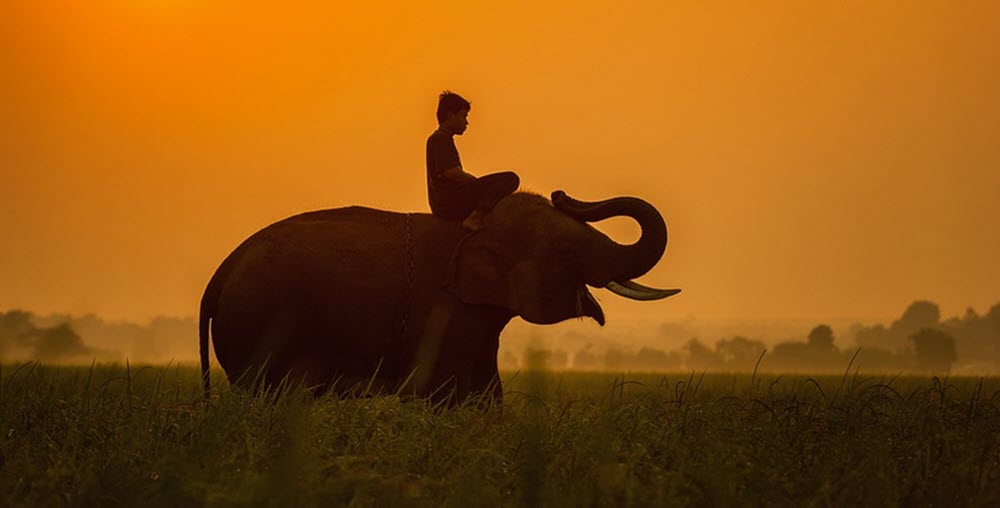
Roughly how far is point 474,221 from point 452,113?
1.01 m

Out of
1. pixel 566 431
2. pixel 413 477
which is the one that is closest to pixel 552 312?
pixel 566 431

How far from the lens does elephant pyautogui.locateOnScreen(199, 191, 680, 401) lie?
373 inches

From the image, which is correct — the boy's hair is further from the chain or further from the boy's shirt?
the chain

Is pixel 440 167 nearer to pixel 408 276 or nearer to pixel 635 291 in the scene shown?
pixel 408 276

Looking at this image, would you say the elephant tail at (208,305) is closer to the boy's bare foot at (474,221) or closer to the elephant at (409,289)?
the elephant at (409,289)

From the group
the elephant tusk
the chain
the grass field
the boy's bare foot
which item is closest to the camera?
the grass field

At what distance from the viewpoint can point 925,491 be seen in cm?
508

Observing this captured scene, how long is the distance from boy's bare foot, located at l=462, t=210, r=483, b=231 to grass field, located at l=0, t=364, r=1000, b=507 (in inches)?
97.2

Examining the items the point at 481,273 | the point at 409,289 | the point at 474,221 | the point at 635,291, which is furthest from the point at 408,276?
the point at 635,291

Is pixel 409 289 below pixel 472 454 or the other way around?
the other way around

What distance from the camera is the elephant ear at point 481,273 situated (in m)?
9.68

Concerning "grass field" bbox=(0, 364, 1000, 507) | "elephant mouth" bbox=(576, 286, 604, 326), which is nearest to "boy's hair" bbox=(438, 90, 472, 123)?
"elephant mouth" bbox=(576, 286, 604, 326)

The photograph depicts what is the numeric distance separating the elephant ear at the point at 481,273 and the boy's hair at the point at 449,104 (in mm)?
1129

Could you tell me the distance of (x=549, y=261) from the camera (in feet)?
32.2
